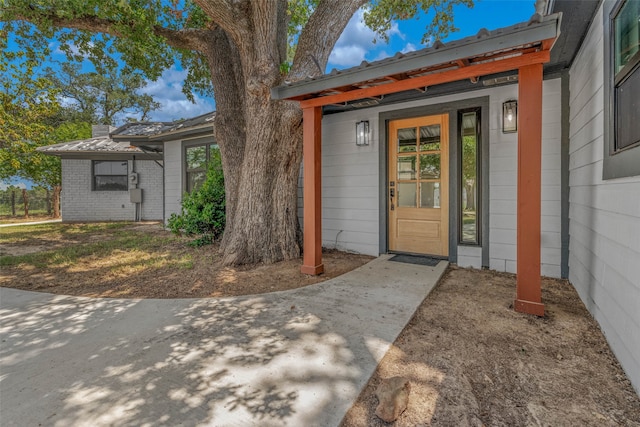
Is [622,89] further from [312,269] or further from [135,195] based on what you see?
[135,195]

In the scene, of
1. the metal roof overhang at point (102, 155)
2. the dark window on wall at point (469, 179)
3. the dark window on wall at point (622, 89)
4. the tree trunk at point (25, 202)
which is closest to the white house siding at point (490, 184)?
the dark window on wall at point (469, 179)

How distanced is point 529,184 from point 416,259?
2.20m

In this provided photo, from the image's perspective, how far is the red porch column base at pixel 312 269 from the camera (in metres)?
4.06

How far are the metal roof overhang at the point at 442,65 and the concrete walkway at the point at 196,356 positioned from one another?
2.22 metres

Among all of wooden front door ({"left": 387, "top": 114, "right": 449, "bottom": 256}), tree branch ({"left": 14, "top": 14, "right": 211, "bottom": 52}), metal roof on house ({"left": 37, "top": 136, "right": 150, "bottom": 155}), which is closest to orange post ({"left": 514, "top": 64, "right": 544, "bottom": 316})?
wooden front door ({"left": 387, "top": 114, "right": 449, "bottom": 256})

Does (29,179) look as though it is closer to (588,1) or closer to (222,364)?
(222,364)

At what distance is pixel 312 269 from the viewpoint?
407 centimetres

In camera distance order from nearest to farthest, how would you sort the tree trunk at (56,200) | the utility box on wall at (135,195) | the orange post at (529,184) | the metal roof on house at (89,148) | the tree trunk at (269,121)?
the orange post at (529,184) → the tree trunk at (269,121) → the metal roof on house at (89,148) → the utility box on wall at (135,195) → the tree trunk at (56,200)

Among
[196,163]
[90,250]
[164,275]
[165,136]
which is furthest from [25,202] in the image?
[164,275]

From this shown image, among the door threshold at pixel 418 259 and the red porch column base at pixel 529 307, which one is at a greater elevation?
the door threshold at pixel 418 259

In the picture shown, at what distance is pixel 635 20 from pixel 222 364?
340cm

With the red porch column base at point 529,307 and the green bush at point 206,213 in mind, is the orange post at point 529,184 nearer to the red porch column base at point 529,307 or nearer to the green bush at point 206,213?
the red porch column base at point 529,307

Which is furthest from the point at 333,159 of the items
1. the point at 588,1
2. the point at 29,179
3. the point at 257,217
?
the point at 29,179

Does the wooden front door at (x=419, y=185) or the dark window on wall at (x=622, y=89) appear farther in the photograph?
the wooden front door at (x=419, y=185)
